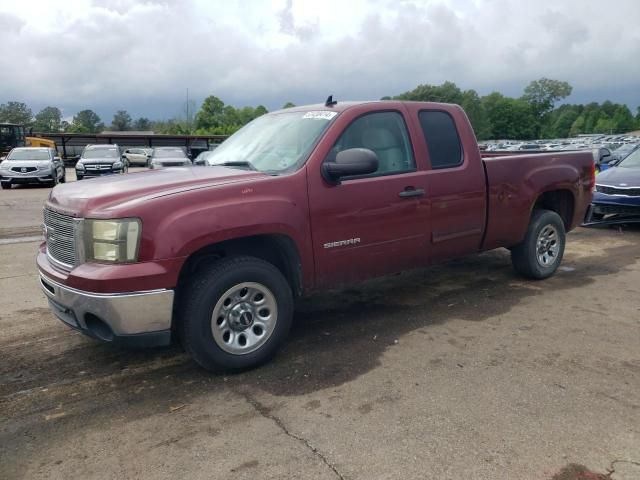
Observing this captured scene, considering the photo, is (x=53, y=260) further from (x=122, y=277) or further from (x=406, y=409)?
(x=406, y=409)

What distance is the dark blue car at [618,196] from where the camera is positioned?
9.26 meters

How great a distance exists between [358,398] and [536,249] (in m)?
3.51

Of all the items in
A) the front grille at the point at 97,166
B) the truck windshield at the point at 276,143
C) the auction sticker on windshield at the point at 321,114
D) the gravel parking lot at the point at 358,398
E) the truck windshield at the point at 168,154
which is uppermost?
the auction sticker on windshield at the point at 321,114

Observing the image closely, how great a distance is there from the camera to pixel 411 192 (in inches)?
184

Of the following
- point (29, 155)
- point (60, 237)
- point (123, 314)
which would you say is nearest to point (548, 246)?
point (123, 314)

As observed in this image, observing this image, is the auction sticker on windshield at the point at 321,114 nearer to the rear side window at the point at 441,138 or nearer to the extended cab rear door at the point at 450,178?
the extended cab rear door at the point at 450,178

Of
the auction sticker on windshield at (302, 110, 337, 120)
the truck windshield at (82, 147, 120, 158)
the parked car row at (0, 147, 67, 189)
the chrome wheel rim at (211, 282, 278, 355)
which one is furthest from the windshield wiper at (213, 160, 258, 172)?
the truck windshield at (82, 147, 120, 158)

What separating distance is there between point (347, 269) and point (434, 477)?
197 centimetres

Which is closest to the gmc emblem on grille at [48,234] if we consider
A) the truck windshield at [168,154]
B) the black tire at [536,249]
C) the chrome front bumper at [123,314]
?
the chrome front bumper at [123,314]

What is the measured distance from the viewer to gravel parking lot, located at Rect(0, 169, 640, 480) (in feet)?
9.35

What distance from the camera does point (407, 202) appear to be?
4652 millimetres

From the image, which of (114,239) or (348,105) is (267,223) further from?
(348,105)

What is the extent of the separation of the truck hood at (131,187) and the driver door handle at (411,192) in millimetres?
1244

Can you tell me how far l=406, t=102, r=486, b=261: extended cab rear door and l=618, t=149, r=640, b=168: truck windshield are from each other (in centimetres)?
673
